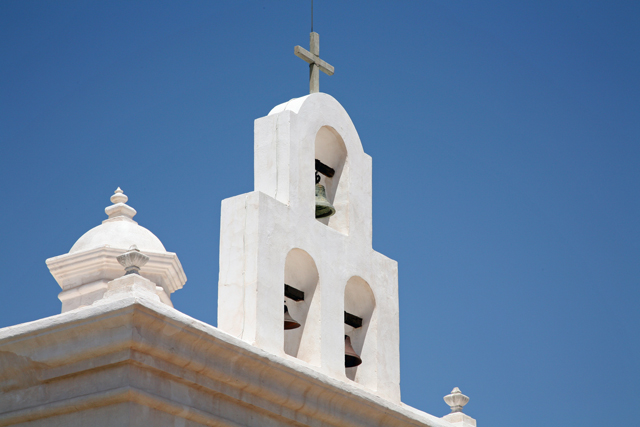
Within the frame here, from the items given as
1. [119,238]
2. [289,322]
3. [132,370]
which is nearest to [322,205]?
[289,322]

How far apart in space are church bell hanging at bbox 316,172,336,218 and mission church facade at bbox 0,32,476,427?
19mm

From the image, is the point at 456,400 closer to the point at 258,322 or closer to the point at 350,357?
the point at 350,357

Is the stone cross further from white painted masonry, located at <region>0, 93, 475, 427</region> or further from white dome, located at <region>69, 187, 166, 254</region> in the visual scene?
white dome, located at <region>69, 187, 166, 254</region>

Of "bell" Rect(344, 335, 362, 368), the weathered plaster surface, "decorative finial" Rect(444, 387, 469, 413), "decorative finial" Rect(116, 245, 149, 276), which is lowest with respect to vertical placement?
the weathered plaster surface

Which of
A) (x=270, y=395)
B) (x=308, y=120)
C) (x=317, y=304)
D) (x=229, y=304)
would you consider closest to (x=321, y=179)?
(x=308, y=120)

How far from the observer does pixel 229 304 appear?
10.2 m

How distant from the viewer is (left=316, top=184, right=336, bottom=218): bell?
11.6m

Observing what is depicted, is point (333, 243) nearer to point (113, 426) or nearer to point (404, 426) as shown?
point (404, 426)

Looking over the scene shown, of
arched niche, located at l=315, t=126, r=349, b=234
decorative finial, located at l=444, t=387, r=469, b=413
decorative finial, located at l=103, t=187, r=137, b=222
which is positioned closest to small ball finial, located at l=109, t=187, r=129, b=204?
decorative finial, located at l=103, t=187, r=137, b=222

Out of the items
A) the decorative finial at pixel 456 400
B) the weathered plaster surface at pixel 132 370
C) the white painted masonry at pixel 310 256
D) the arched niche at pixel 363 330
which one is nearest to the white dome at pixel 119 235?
the white painted masonry at pixel 310 256

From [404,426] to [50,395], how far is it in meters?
3.65

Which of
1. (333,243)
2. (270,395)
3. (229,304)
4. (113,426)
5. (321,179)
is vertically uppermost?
(321,179)

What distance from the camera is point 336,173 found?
12273mm

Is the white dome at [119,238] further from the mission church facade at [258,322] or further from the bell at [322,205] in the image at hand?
the bell at [322,205]
